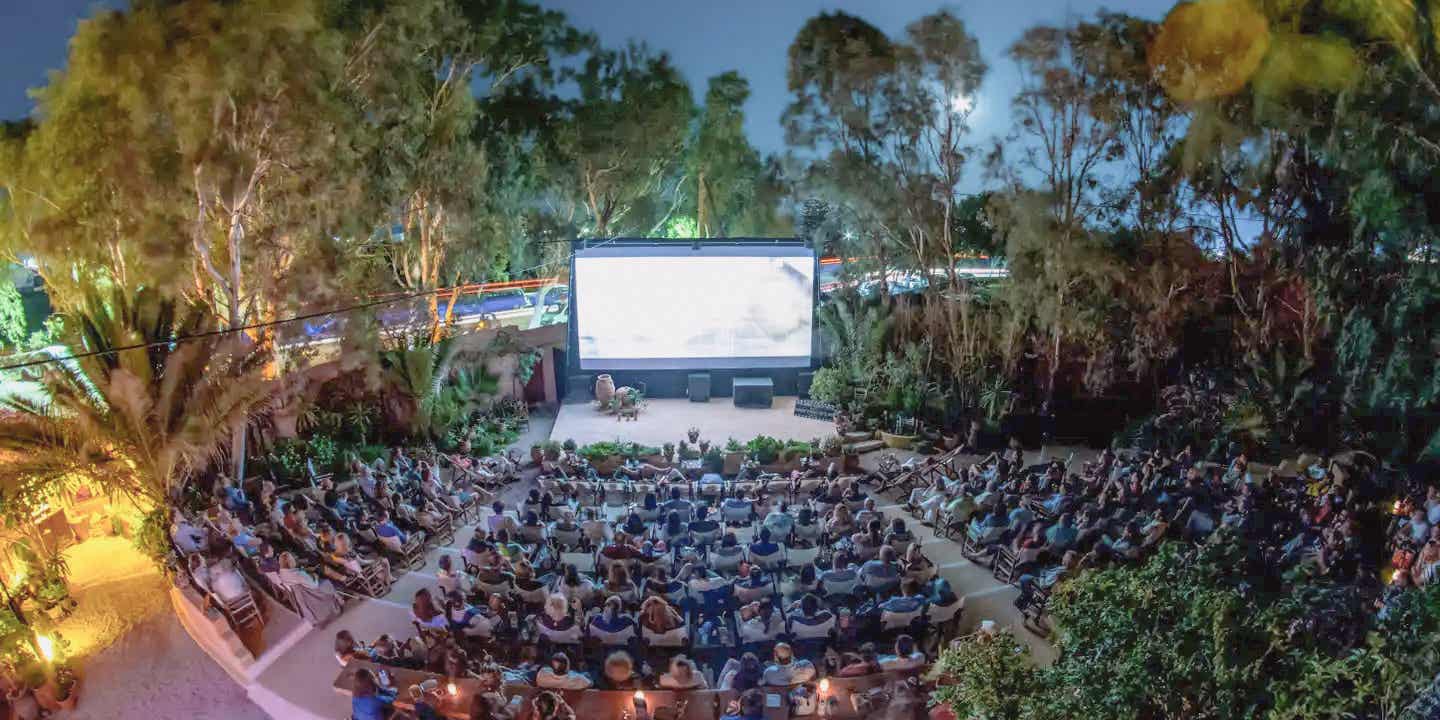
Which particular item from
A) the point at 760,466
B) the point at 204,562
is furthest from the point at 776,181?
the point at 204,562

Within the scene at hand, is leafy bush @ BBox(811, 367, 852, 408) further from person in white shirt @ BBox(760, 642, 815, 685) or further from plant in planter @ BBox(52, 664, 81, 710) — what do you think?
plant in planter @ BBox(52, 664, 81, 710)

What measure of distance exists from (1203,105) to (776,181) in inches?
478

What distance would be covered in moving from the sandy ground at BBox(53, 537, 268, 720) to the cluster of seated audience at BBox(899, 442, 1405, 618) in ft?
27.5

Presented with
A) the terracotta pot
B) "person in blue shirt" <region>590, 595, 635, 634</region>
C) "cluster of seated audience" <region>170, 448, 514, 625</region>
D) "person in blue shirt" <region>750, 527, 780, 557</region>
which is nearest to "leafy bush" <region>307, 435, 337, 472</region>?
"cluster of seated audience" <region>170, 448, 514, 625</region>

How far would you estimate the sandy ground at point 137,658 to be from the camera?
873cm

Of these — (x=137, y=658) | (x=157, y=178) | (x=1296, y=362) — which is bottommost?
(x=137, y=658)

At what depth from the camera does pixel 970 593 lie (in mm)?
10617

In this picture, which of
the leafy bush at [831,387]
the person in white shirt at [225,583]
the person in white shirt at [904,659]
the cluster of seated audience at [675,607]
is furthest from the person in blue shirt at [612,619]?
the leafy bush at [831,387]

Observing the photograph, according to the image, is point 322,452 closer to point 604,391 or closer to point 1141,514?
point 604,391

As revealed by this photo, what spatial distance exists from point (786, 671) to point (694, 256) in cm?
1250

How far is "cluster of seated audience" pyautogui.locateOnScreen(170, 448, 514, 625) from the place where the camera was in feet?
31.7

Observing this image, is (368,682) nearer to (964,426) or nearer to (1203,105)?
(964,426)

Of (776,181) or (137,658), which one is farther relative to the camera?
(776,181)

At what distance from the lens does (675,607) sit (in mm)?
9195
